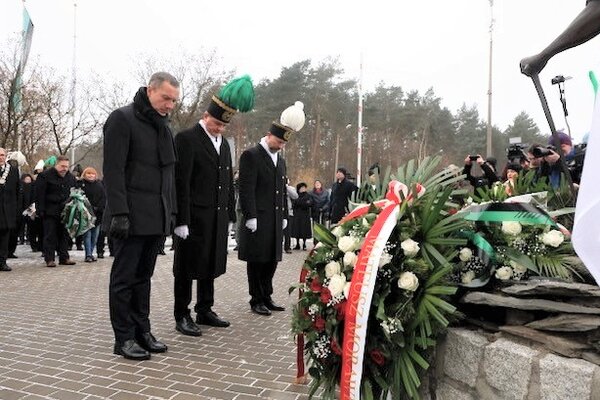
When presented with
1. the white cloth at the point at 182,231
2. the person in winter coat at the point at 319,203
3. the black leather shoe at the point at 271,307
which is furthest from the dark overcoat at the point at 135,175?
the person in winter coat at the point at 319,203

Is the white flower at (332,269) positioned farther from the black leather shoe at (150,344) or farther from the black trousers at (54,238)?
the black trousers at (54,238)

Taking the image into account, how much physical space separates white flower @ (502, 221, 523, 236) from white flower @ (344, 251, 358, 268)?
2.63ft

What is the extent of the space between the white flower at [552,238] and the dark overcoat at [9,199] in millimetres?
8670

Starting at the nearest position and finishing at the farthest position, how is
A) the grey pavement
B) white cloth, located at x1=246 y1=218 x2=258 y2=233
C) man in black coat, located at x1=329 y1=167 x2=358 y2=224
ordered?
the grey pavement, white cloth, located at x1=246 y1=218 x2=258 y2=233, man in black coat, located at x1=329 y1=167 x2=358 y2=224

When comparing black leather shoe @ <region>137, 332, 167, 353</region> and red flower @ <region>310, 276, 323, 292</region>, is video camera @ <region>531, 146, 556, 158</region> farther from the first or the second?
black leather shoe @ <region>137, 332, 167, 353</region>

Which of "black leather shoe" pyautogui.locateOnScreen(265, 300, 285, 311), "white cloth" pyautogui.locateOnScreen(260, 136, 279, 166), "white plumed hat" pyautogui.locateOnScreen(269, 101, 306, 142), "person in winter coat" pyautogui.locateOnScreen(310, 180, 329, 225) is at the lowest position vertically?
"black leather shoe" pyautogui.locateOnScreen(265, 300, 285, 311)

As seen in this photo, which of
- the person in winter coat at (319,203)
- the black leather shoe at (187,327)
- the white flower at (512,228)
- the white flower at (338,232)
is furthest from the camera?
the person in winter coat at (319,203)

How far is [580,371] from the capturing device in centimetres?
208

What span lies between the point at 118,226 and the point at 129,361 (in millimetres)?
965

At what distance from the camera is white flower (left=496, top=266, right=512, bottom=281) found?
2834 mm

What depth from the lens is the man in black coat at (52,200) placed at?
9711 mm

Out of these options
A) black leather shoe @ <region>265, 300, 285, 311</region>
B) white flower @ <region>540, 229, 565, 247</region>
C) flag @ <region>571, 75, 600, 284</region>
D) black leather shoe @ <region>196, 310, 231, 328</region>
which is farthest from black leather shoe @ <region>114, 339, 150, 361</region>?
flag @ <region>571, 75, 600, 284</region>

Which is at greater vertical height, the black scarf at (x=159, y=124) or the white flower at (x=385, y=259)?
the black scarf at (x=159, y=124)

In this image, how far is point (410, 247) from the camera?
107 inches
